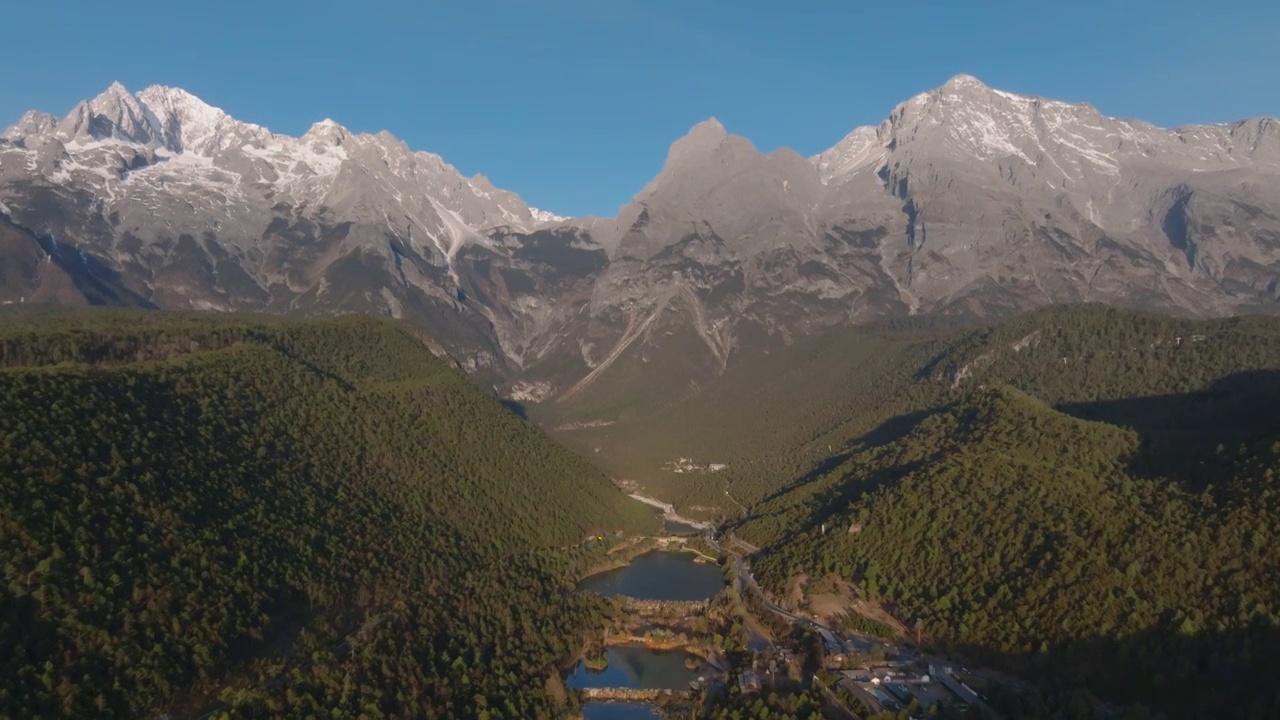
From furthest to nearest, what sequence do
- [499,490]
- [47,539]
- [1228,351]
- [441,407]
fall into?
[1228,351] < [441,407] < [499,490] < [47,539]

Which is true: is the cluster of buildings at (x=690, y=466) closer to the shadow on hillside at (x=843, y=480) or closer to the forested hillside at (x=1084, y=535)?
the shadow on hillside at (x=843, y=480)

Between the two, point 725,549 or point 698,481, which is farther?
point 698,481

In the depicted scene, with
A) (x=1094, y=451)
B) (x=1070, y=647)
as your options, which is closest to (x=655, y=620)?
(x=1070, y=647)

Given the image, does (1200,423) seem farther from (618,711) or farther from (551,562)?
(618,711)

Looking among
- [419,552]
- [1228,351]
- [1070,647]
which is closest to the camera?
[1070,647]

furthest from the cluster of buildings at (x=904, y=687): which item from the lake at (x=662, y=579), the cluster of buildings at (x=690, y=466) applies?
the cluster of buildings at (x=690, y=466)

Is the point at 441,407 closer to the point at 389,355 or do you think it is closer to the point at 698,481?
the point at 389,355
